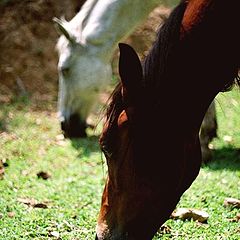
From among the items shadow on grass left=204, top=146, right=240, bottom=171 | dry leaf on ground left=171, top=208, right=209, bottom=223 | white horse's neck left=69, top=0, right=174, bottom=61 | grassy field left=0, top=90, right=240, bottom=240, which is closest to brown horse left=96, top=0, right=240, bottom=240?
grassy field left=0, top=90, right=240, bottom=240

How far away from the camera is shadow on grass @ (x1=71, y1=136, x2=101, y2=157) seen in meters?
5.43

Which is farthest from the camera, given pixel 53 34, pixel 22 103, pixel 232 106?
pixel 53 34

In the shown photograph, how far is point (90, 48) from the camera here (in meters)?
5.40

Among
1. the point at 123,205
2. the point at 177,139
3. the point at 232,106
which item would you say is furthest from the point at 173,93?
the point at 232,106

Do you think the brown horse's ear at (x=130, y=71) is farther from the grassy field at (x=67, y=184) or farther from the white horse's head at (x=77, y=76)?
the white horse's head at (x=77, y=76)

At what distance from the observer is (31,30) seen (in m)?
8.32

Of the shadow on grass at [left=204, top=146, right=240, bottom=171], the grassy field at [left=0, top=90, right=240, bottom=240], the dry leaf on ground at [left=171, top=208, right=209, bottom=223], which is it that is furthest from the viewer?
the shadow on grass at [left=204, top=146, right=240, bottom=171]

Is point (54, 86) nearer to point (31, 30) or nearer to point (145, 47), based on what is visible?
point (31, 30)

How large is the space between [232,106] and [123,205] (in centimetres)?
414

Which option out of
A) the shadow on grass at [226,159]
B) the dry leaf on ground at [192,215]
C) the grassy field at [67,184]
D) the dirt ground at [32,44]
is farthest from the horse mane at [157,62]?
the dirt ground at [32,44]

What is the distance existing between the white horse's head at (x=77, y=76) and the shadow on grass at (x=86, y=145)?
0.50 ft

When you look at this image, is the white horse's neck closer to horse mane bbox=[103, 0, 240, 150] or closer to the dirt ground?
the dirt ground

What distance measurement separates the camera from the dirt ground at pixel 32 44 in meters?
7.75

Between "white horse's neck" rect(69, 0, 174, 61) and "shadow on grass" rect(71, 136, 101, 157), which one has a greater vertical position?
"white horse's neck" rect(69, 0, 174, 61)
